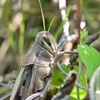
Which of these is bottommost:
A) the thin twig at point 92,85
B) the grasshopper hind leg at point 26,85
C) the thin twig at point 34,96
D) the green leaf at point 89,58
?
the thin twig at point 34,96

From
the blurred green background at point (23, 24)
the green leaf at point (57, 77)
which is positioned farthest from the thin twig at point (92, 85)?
the blurred green background at point (23, 24)

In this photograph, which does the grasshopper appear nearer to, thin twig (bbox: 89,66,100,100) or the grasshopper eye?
the grasshopper eye

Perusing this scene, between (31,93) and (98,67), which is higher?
(98,67)

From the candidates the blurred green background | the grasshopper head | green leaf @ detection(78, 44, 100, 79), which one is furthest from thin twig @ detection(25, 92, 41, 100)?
the blurred green background

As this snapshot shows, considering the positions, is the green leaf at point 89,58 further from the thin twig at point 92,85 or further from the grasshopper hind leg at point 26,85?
the grasshopper hind leg at point 26,85

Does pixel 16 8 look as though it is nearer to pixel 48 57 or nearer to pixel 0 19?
pixel 0 19

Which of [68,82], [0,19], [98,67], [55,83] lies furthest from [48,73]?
[0,19]
